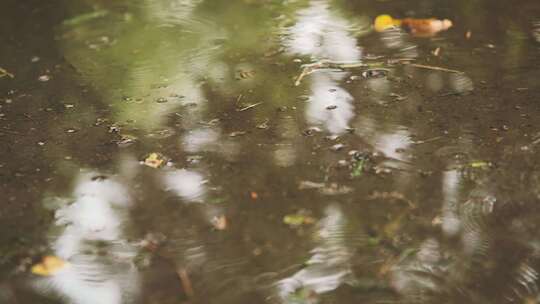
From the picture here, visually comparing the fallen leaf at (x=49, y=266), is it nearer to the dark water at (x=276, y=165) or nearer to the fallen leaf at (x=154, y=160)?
the dark water at (x=276, y=165)

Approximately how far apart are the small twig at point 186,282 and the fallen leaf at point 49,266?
35 centimetres

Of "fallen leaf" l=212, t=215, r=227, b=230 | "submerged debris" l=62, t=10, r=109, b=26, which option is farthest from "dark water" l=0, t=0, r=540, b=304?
"submerged debris" l=62, t=10, r=109, b=26

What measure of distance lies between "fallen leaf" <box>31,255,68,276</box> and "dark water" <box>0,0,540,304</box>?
2 centimetres

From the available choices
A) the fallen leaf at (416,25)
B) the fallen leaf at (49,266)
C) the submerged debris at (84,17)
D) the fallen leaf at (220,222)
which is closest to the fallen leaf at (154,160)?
the fallen leaf at (220,222)

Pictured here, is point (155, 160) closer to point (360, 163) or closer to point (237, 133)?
point (237, 133)

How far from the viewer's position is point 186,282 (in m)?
1.79

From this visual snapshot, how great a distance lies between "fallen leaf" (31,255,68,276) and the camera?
1.88 meters

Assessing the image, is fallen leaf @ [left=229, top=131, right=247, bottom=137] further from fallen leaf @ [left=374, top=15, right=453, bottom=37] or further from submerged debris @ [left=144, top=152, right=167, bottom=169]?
fallen leaf @ [left=374, top=15, right=453, bottom=37]

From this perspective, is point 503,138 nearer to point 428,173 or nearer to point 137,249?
point 428,173

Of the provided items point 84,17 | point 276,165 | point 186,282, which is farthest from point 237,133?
point 84,17

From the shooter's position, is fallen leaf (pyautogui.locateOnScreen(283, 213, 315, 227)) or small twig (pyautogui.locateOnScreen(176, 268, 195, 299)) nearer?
small twig (pyautogui.locateOnScreen(176, 268, 195, 299))

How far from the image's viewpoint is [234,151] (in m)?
2.33

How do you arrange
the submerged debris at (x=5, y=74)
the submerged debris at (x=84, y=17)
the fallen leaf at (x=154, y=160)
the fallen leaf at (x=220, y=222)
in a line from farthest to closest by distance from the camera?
the submerged debris at (x=84, y=17)
the submerged debris at (x=5, y=74)
the fallen leaf at (x=154, y=160)
the fallen leaf at (x=220, y=222)

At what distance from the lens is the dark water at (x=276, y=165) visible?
70.8 inches
